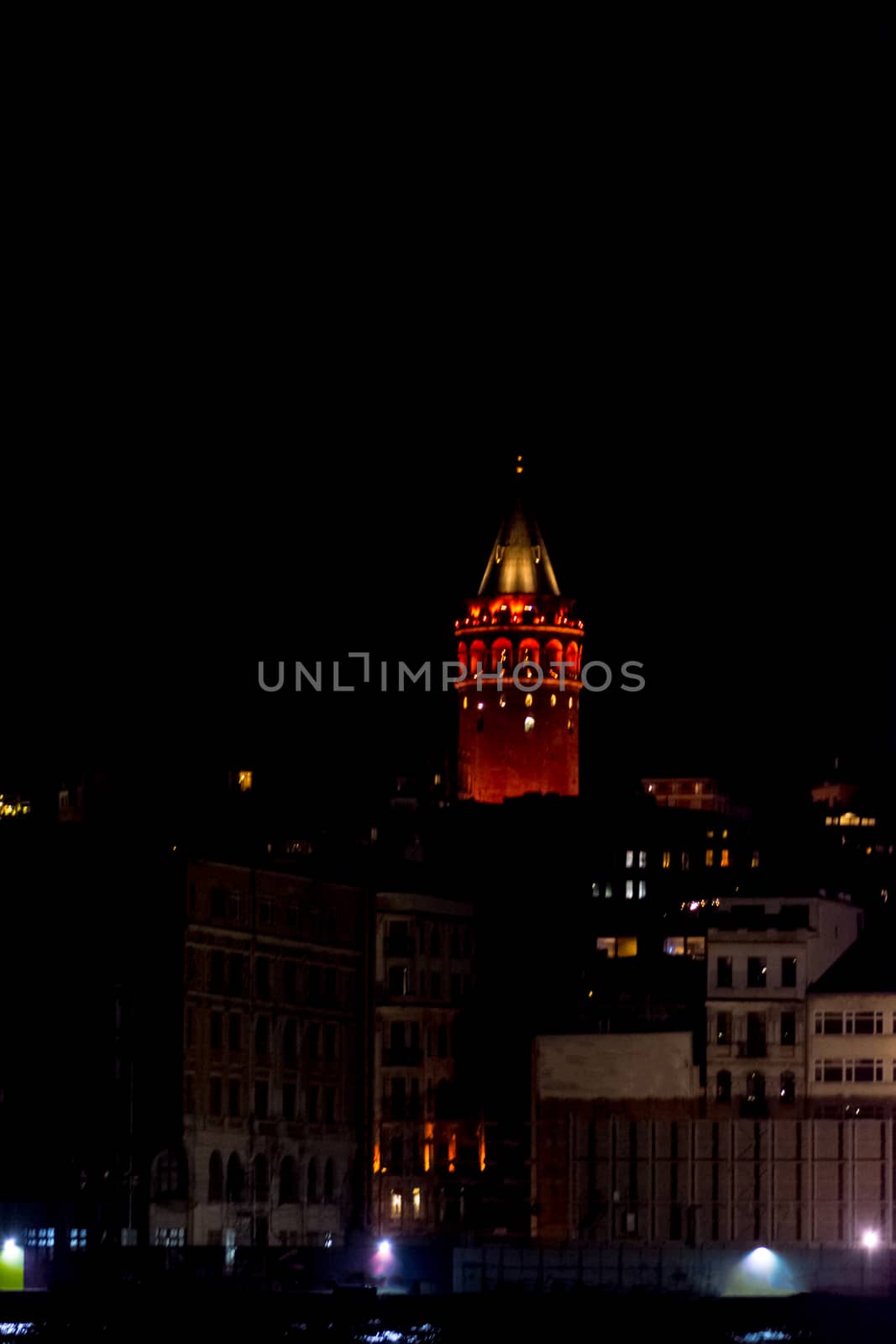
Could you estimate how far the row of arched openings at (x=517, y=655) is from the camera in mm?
190875

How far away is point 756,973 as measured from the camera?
5241 inches

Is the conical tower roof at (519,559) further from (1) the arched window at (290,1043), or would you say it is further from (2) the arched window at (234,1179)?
(2) the arched window at (234,1179)

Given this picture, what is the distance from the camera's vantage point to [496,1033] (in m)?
143

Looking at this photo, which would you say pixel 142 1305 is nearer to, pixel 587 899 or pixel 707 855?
pixel 587 899

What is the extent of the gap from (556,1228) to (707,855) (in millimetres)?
46654

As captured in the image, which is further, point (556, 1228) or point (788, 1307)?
point (556, 1228)

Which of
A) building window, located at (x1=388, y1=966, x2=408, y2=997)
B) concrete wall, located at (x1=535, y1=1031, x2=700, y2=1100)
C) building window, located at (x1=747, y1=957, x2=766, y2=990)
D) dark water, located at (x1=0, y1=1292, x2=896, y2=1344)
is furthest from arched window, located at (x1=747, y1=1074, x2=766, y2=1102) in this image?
building window, located at (x1=388, y1=966, x2=408, y2=997)

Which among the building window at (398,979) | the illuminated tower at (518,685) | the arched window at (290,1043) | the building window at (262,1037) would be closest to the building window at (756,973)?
the building window at (398,979)

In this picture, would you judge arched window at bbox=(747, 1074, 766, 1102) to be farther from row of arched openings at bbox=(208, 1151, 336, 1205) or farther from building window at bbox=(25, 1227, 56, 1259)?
building window at bbox=(25, 1227, 56, 1259)

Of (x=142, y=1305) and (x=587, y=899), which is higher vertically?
(x=587, y=899)

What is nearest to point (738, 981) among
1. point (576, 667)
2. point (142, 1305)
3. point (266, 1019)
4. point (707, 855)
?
point (266, 1019)

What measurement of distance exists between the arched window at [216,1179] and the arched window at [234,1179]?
0.34m

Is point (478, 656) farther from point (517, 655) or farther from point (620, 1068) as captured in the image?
point (620, 1068)

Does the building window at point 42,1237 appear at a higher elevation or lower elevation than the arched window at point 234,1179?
lower
